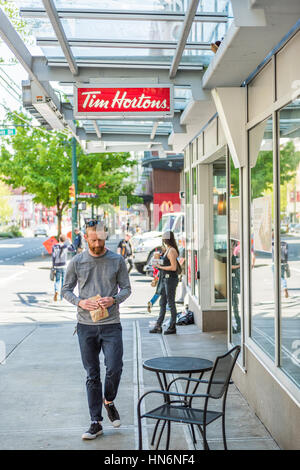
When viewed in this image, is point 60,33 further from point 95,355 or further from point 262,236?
point 95,355

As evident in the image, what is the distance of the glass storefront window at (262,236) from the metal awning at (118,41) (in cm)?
122

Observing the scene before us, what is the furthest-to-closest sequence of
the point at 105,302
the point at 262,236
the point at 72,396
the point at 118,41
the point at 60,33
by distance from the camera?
the point at 72,396
the point at 118,41
the point at 60,33
the point at 262,236
the point at 105,302

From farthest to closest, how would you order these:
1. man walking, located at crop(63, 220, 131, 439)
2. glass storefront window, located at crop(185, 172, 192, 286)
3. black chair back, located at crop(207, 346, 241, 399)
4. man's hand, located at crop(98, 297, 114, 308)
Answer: glass storefront window, located at crop(185, 172, 192, 286) → man walking, located at crop(63, 220, 131, 439) → man's hand, located at crop(98, 297, 114, 308) → black chair back, located at crop(207, 346, 241, 399)

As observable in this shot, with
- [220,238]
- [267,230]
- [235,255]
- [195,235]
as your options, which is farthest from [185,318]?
[267,230]

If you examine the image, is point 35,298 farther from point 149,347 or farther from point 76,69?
point 76,69

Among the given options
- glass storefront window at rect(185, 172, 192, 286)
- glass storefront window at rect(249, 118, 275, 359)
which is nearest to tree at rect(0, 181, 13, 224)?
glass storefront window at rect(185, 172, 192, 286)

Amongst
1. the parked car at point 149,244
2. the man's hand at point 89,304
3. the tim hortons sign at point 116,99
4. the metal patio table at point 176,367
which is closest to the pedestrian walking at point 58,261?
the parked car at point 149,244

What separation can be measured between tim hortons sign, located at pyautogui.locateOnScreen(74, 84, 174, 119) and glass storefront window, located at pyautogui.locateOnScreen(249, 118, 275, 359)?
163cm

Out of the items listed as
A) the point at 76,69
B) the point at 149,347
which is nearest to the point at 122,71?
the point at 76,69

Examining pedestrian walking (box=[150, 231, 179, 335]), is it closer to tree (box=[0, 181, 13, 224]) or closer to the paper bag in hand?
the paper bag in hand

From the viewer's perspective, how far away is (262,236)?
20.8 ft

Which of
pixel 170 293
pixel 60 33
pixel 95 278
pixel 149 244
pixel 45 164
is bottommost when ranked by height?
pixel 170 293

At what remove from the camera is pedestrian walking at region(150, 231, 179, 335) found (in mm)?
10984

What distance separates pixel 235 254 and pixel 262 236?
71.7 inches
